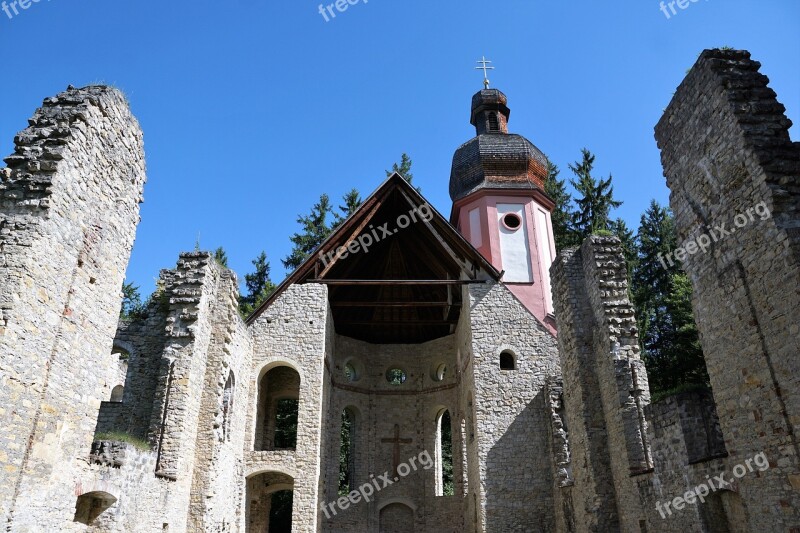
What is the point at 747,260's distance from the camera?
294 inches

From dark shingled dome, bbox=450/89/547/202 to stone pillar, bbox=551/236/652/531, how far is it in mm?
13380

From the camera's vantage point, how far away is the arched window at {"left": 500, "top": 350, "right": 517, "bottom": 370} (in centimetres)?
1820

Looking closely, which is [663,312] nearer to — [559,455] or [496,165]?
[496,165]

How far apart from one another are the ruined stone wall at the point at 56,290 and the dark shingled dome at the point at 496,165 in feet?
62.2

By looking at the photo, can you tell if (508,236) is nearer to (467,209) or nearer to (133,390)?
(467,209)

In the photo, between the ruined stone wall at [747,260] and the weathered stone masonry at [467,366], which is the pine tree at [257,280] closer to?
the weathered stone masonry at [467,366]

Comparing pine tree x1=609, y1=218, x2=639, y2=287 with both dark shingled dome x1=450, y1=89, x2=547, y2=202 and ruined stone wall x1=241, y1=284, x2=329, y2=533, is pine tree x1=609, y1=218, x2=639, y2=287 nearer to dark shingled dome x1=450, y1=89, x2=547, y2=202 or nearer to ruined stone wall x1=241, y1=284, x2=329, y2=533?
dark shingled dome x1=450, y1=89, x2=547, y2=202

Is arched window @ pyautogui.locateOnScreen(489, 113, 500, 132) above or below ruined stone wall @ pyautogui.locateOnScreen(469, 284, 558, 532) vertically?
above

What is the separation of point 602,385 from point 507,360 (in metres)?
6.19

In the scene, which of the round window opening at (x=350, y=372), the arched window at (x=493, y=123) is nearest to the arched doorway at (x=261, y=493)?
the round window opening at (x=350, y=372)

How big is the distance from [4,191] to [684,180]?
990cm

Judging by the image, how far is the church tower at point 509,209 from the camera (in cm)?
2447

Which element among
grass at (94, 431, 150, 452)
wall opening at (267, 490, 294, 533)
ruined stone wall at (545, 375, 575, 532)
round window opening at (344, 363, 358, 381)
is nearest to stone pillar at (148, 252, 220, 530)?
grass at (94, 431, 150, 452)

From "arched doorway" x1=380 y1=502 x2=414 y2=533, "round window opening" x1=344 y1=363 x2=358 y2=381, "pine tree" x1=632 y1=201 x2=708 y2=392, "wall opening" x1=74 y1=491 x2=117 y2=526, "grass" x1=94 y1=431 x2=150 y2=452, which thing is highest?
"pine tree" x1=632 y1=201 x2=708 y2=392
